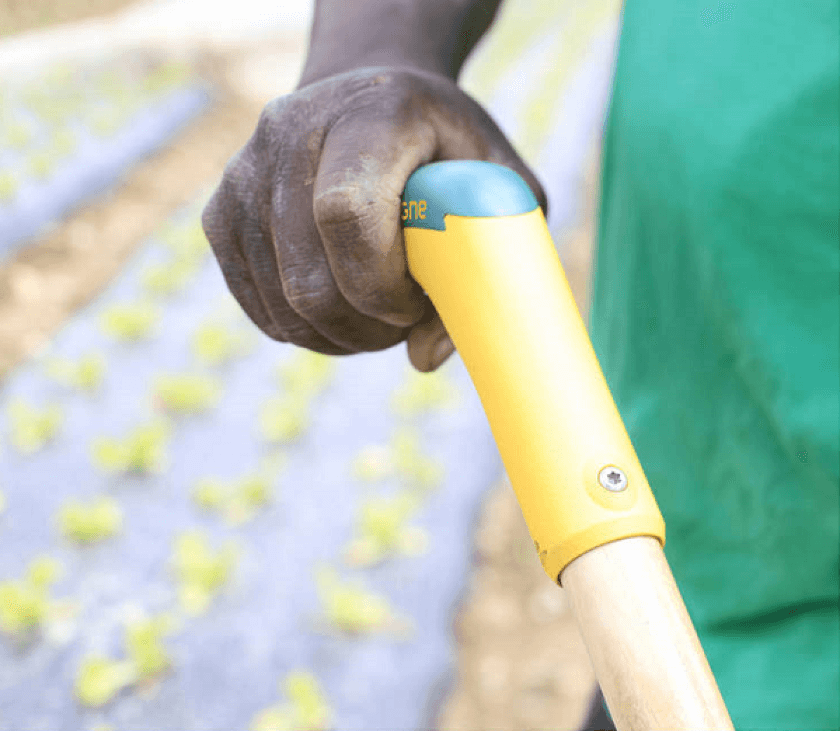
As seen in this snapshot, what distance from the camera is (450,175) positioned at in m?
0.66

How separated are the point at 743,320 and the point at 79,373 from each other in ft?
8.22

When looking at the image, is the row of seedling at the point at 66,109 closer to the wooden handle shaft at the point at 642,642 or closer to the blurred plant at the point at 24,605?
the blurred plant at the point at 24,605

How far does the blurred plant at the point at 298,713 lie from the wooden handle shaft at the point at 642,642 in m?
1.44

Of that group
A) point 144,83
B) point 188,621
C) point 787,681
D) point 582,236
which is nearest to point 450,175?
point 787,681

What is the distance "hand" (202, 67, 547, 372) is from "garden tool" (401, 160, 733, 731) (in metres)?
0.04

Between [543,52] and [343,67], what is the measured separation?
6.81 meters

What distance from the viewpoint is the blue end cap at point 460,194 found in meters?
0.65

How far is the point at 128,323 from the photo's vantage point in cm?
300

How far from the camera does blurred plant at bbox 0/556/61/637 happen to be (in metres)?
1.87

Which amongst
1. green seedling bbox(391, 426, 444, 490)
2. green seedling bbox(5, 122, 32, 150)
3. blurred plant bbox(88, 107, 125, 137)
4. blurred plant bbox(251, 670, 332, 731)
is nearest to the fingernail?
blurred plant bbox(251, 670, 332, 731)

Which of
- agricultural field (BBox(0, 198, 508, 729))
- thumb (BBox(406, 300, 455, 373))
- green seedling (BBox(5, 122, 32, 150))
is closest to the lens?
thumb (BBox(406, 300, 455, 373))

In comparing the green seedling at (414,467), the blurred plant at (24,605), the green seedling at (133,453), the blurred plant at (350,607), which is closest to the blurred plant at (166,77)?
the green seedling at (133,453)

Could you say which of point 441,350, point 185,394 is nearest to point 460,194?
point 441,350

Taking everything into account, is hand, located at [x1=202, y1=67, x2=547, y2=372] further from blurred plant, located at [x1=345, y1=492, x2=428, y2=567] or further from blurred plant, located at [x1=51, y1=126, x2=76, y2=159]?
blurred plant, located at [x1=51, y1=126, x2=76, y2=159]
